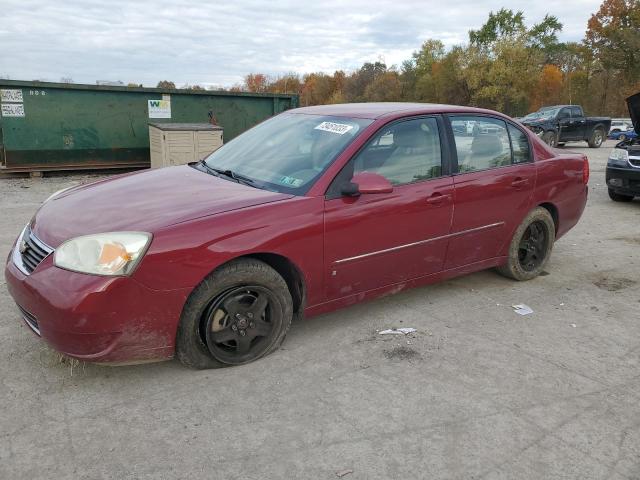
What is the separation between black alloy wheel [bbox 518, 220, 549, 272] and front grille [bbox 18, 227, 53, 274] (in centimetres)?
381

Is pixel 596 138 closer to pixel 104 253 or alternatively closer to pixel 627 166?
pixel 627 166

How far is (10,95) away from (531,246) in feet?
34.9

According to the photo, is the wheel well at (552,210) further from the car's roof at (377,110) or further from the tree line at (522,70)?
the tree line at (522,70)

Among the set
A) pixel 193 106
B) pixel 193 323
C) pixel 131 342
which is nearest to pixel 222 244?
pixel 193 323

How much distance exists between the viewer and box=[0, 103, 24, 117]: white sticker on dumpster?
35.2 feet

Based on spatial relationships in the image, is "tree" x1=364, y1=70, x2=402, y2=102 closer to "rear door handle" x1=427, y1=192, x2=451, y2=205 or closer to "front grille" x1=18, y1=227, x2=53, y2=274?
"rear door handle" x1=427, y1=192, x2=451, y2=205

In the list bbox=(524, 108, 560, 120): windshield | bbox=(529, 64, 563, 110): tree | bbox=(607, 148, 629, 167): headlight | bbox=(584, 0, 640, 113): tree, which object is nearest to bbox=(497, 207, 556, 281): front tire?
bbox=(607, 148, 629, 167): headlight

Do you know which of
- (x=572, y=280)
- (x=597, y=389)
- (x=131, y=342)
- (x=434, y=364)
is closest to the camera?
(x=131, y=342)

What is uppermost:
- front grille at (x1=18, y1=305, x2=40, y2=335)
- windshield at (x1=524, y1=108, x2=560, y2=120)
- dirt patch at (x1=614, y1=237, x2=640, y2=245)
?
windshield at (x1=524, y1=108, x2=560, y2=120)

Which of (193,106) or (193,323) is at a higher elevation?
(193,106)

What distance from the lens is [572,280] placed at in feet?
16.2

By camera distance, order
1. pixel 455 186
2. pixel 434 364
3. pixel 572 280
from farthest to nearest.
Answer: pixel 572 280, pixel 455 186, pixel 434 364

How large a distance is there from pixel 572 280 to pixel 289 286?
300 cm

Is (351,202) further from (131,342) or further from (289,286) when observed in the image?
(131,342)
